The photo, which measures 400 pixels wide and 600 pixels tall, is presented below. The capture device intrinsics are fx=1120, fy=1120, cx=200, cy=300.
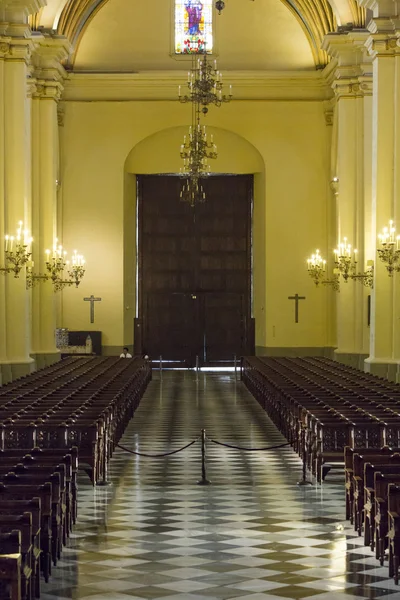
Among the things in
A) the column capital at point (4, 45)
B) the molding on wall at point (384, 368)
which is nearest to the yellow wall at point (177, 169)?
the column capital at point (4, 45)

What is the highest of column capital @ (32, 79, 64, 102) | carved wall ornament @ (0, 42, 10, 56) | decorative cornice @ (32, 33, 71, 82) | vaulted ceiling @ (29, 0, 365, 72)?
vaulted ceiling @ (29, 0, 365, 72)

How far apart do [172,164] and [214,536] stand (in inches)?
1139

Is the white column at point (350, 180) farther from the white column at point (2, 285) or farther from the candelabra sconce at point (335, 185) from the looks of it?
the white column at point (2, 285)

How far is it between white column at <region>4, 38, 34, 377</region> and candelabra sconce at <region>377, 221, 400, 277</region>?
833 cm

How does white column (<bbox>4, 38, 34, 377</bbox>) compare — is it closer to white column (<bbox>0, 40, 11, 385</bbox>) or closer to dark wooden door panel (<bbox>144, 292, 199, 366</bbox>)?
white column (<bbox>0, 40, 11, 385</bbox>)

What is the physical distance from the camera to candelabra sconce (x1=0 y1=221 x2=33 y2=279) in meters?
25.0

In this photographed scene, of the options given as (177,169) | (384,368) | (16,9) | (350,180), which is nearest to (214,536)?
(384,368)

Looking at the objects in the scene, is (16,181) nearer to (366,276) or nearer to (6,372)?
(6,372)

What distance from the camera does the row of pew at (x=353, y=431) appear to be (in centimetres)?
1002

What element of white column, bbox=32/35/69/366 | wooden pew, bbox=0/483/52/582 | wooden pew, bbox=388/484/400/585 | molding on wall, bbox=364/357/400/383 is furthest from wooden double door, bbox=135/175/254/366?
wooden pew, bbox=388/484/400/585

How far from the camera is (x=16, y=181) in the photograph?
87.0 feet

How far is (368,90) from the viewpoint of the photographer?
3284 centimetres

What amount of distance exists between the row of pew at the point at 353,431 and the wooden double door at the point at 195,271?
13025 millimetres

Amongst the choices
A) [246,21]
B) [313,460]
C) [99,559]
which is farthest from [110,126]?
[99,559]
